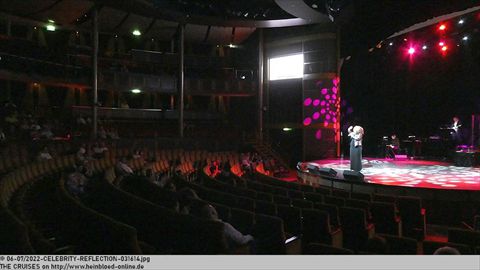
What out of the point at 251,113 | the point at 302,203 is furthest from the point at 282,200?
the point at 251,113

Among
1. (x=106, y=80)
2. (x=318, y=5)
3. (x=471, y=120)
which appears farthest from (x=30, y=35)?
(x=471, y=120)

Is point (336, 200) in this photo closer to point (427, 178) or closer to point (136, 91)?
point (427, 178)

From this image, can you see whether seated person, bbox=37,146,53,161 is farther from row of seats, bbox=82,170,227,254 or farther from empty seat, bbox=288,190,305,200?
empty seat, bbox=288,190,305,200

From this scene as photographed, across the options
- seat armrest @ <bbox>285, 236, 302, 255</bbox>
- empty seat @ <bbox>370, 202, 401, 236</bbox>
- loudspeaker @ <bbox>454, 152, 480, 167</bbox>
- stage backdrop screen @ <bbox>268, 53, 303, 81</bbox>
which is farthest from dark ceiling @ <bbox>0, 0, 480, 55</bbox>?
seat armrest @ <bbox>285, 236, 302, 255</bbox>

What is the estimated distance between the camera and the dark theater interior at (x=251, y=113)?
520cm

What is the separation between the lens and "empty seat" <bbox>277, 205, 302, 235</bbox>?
14.9ft

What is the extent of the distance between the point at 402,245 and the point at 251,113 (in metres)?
15.5

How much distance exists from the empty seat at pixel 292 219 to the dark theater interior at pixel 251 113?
3 centimetres

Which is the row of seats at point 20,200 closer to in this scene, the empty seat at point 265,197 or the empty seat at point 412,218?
the empty seat at point 265,197

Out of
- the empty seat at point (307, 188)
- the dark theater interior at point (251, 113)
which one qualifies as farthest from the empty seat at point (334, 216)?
the empty seat at point (307, 188)

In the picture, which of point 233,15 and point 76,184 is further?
point 233,15

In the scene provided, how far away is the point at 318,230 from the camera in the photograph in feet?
14.3

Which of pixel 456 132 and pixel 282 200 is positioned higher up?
pixel 456 132

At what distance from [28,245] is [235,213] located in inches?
83.7
